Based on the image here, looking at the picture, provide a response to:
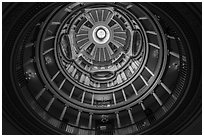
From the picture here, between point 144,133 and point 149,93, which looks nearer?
point 144,133

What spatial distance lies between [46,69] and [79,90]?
5.12m

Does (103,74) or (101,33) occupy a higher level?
(101,33)

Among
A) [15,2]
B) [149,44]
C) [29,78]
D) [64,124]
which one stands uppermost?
[149,44]

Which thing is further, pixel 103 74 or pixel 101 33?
pixel 101 33

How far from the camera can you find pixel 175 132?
1366cm

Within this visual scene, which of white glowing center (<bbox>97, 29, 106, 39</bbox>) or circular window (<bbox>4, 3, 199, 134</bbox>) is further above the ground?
white glowing center (<bbox>97, 29, 106, 39</bbox>)

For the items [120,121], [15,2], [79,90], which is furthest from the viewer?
[79,90]

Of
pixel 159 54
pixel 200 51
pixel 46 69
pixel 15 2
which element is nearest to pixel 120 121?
A: pixel 159 54

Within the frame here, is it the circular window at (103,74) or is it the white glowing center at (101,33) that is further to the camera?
the white glowing center at (101,33)

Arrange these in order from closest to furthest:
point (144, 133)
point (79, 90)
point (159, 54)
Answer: point (144, 133) < point (159, 54) < point (79, 90)

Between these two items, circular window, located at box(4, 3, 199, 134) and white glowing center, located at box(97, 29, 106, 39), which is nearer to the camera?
circular window, located at box(4, 3, 199, 134)

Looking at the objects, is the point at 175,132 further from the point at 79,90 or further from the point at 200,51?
the point at 79,90

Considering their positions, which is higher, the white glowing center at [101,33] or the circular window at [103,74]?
the white glowing center at [101,33]

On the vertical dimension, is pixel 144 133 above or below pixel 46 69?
below
